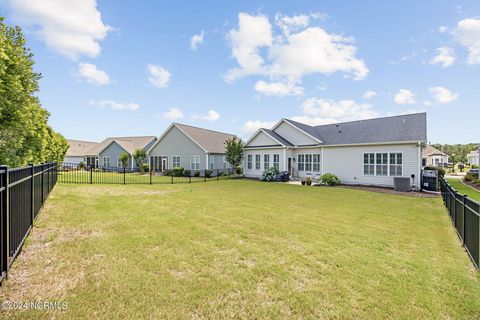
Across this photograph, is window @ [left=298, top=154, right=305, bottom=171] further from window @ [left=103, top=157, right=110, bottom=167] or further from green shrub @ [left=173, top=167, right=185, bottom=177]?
window @ [left=103, top=157, right=110, bottom=167]

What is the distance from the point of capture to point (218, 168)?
27734mm

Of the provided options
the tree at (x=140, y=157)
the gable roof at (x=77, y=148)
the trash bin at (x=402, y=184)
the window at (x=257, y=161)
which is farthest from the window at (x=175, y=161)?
the gable roof at (x=77, y=148)

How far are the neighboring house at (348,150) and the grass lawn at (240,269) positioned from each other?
11.1m

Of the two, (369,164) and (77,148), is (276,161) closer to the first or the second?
(369,164)

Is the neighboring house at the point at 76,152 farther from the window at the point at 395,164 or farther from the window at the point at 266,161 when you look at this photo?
the window at the point at 395,164

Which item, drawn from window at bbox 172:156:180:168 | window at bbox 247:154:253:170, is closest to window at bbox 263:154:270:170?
window at bbox 247:154:253:170

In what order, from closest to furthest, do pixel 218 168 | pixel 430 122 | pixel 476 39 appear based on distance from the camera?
pixel 476 39 < pixel 430 122 < pixel 218 168

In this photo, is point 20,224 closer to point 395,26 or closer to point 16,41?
point 16,41

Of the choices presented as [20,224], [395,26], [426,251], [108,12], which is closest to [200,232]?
[20,224]

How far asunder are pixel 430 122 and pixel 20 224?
2574cm

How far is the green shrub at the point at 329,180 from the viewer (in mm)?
18594

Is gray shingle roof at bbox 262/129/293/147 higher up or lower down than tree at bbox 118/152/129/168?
higher up

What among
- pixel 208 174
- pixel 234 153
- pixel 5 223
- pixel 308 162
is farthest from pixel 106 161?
pixel 5 223

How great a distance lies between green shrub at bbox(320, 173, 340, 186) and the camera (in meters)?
18.6
